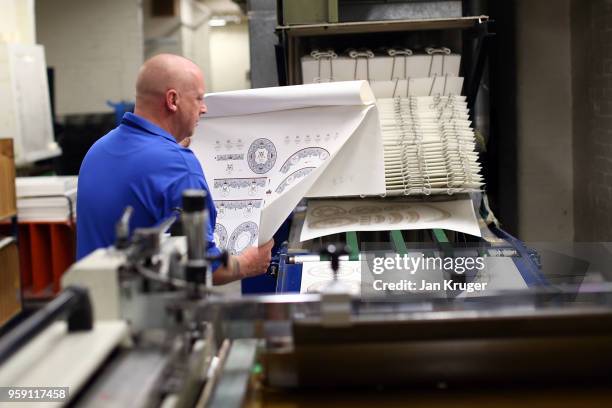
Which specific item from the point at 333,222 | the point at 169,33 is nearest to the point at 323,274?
the point at 333,222

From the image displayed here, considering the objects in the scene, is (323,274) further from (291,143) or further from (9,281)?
(9,281)

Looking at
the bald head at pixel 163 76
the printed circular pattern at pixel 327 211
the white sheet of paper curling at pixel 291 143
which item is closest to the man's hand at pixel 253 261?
the white sheet of paper curling at pixel 291 143

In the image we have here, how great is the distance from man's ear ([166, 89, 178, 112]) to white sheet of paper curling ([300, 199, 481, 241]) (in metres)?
0.80

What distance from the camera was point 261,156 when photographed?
3.04 m

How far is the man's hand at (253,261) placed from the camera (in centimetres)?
237

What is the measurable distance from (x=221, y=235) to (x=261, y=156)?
0.37 meters

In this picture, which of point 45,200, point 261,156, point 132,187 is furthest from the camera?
point 45,200

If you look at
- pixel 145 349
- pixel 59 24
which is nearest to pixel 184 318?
pixel 145 349

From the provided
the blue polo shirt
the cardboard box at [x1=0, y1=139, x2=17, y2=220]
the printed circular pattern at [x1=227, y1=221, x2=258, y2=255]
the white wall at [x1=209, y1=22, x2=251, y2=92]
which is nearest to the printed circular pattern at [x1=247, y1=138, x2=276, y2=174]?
the printed circular pattern at [x1=227, y1=221, x2=258, y2=255]

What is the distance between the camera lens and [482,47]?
360 cm

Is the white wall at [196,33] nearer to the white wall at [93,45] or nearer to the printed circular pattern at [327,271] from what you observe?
the white wall at [93,45]

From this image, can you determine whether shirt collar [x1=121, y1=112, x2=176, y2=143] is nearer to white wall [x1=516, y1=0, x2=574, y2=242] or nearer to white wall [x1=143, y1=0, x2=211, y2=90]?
white wall [x1=516, y1=0, x2=574, y2=242]

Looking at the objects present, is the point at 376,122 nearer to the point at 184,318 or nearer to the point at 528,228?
the point at 184,318

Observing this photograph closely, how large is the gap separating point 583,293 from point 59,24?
794 cm
